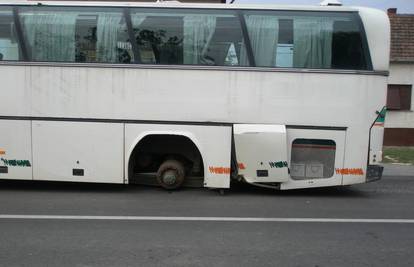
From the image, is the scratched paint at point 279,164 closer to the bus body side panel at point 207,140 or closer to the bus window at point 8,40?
the bus body side panel at point 207,140

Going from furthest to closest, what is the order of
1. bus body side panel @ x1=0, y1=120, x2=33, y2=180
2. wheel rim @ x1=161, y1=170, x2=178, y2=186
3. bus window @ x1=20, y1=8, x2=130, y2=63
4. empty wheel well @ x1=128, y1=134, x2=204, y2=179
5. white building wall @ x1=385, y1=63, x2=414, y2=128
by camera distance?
1. white building wall @ x1=385, y1=63, x2=414, y2=128
2. empty wheel well @ x1=128, y1=134, x2=204, y2=179
3. wheel rim @ x1=161, y1=170, x2=178, y2=186
4. bus body side panel @ x1=0, y1=120, x2=33, y2=180
5. bus window @ x1=20, y1=8, x2=130, y2=63

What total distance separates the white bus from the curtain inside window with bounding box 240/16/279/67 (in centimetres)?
2

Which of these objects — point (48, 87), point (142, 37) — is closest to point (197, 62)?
point (142, 37)

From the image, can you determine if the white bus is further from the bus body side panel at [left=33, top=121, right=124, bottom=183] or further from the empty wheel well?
the empty wheel well

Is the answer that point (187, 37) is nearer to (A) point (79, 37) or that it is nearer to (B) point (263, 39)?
(B) point (263, 39)

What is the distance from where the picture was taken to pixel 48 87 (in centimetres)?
795

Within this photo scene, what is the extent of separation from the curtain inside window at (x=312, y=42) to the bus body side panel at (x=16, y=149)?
472cm

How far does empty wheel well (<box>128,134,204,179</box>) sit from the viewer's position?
8.31 m

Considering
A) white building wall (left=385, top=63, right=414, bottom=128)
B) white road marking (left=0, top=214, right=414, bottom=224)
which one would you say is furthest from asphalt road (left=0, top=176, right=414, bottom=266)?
white building wall (left=385, top=63, right=414, bottom=128)

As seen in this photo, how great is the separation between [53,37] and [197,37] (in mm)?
2442

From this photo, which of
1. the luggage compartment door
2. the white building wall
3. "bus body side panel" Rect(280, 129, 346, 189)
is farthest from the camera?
the white building wall

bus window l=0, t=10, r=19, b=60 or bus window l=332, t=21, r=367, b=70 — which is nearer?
bus window l=332, t=21, r=367, b=70

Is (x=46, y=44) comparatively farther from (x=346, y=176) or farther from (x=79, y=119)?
(x=346, y=176)

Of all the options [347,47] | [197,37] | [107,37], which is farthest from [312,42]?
[107,37]
